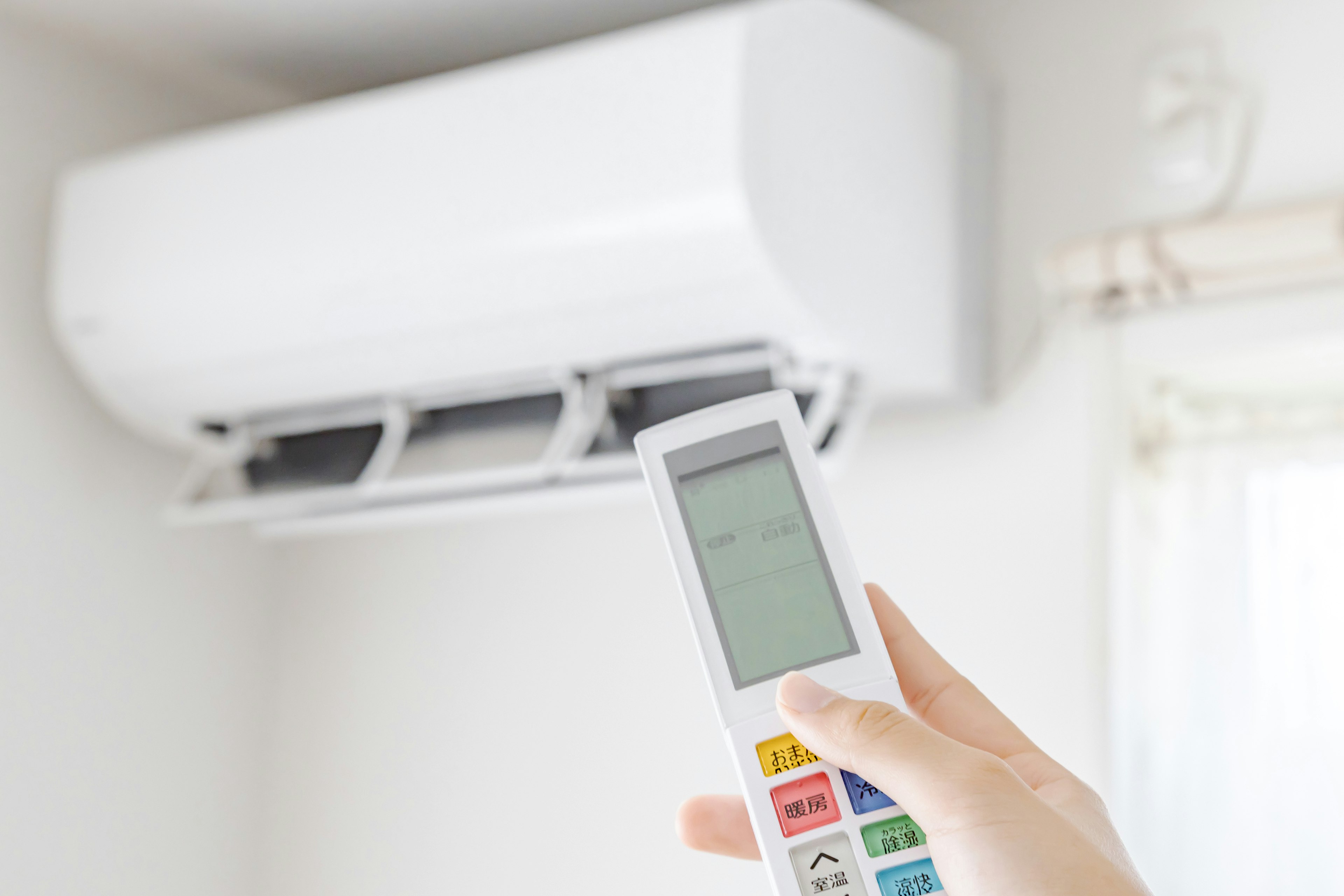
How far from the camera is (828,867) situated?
1.86 ft

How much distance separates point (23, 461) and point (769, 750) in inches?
49.1

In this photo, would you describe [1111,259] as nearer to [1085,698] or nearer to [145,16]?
[1085,698]

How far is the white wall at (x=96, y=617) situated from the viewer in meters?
1.51

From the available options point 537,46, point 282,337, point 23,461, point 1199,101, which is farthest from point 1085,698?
point 23,461

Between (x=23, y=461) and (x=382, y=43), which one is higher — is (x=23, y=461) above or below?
below

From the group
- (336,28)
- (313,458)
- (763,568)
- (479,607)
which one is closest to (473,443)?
(313,458)

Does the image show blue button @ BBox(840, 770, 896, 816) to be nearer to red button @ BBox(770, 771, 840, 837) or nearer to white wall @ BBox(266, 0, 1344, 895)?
red button @ BBox(770, 771, 840, 837)

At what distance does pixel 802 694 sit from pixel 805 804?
52 mm

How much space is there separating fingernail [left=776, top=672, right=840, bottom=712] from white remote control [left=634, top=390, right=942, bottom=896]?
24 millimetres

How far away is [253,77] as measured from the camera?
168 cm

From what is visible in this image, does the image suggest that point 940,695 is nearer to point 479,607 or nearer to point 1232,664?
point 1232,664

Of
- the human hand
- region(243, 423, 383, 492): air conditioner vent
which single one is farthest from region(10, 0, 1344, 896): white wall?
the human hand

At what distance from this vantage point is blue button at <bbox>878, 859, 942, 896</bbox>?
55 cm

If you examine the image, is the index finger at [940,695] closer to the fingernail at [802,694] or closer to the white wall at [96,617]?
the fingernail at [802,694]
